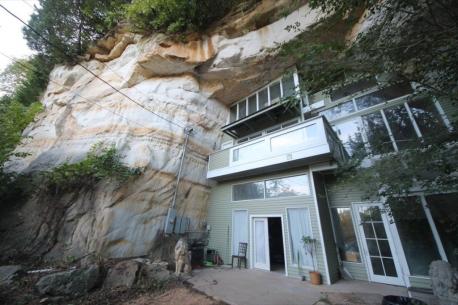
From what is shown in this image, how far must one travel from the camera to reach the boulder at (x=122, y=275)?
447 centimetres

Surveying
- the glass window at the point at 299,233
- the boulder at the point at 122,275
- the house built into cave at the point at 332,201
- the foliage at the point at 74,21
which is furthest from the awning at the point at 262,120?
the foliage at the point at 74,21

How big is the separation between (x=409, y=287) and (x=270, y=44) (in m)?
9.30

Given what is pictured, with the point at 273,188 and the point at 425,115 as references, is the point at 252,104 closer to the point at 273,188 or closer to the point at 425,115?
the point at 273,188

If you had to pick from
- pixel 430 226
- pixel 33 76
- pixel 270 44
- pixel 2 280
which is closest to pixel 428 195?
pixel 430 226

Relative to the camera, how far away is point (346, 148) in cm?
660

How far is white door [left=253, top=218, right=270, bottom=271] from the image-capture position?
6.46 meters

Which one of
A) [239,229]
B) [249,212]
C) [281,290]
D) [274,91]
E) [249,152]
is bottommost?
[281,290]

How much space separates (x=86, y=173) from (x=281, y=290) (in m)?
6.63

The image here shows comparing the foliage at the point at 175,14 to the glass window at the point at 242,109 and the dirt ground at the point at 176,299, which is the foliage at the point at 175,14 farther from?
the dirt ground at the point at 176,299

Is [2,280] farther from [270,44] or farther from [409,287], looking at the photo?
[270,44]

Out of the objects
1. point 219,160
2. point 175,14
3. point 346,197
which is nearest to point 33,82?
point 175,14

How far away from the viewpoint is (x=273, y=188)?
23.1 feet

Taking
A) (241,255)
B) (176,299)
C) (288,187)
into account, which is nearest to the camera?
(176,299)

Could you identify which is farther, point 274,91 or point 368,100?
point 274,91
